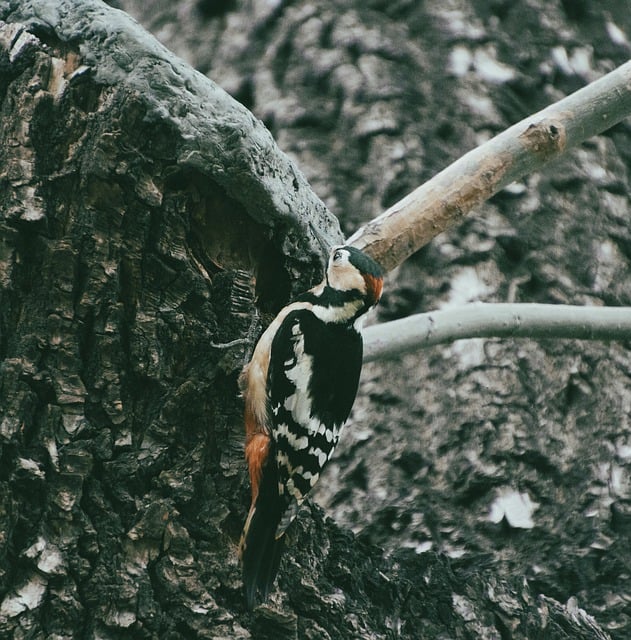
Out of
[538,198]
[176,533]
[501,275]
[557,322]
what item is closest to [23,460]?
[176,533]

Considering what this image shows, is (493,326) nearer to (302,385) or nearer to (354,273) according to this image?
(354,273)

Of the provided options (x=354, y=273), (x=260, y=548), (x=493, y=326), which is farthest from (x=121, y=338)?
(x=493, y=326)

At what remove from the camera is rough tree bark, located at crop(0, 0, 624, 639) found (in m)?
1.46

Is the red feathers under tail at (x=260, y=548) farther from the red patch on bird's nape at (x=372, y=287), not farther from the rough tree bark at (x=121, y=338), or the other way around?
the red patch on bird's nape at (x=372, y=287)

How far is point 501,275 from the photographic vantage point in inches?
103

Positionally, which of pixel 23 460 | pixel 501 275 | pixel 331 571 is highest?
pixel 23 460

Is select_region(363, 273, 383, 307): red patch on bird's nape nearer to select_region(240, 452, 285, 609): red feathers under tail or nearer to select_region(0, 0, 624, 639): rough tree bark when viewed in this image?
select_region(0, 0, 624, 639): rough tree bark

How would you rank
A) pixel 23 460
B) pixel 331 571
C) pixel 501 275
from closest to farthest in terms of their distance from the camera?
pixel 23 460 < pixel 331 571 < pixel 501 275

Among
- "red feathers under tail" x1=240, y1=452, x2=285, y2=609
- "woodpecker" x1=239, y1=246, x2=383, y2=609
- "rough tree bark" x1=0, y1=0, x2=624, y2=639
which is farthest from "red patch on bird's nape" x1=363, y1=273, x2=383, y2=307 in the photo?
"red feathers under tail" x1=240, y1=452, x2=285, y2=609

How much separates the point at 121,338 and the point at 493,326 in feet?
2.54

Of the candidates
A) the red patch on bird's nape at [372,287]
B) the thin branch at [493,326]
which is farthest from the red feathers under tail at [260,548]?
the red patch on bird's nape at [372,287]

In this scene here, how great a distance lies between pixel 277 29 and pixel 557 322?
1.48m

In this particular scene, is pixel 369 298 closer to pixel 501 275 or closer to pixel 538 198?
pixel 501 275

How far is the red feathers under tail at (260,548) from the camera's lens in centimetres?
154
